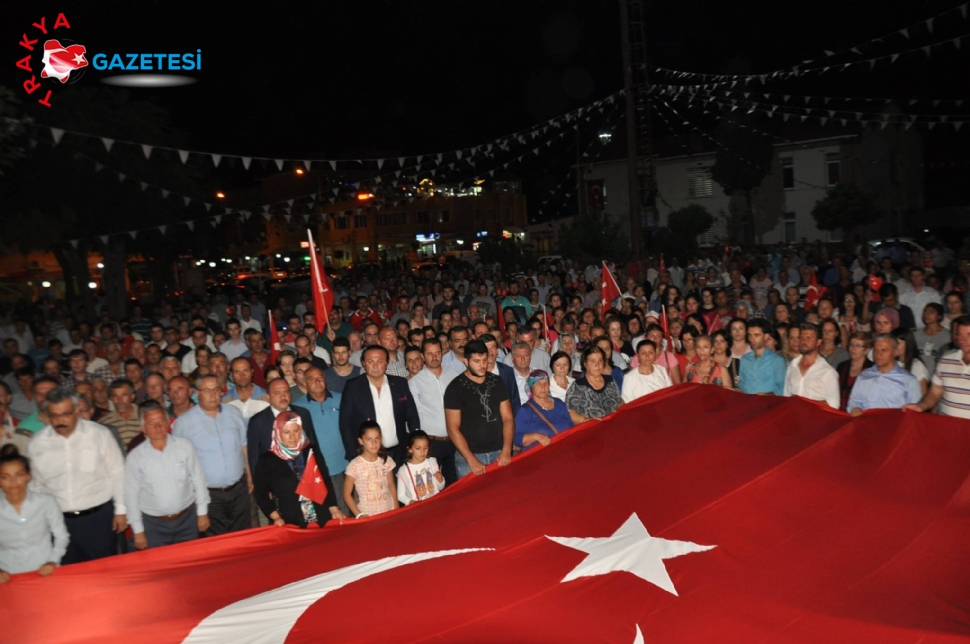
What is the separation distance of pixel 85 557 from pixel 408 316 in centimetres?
850

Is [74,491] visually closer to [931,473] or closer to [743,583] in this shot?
[743,583]

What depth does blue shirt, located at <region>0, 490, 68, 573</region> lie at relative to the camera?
186 inches

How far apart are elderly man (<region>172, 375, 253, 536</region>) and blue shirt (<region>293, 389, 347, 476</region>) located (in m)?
0.59

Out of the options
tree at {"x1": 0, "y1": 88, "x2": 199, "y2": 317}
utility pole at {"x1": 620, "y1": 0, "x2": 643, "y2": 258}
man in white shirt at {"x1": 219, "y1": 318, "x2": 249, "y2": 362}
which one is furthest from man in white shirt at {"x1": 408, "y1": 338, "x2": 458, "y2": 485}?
utility pole at {"x1": 620, "y1": 0, "x2": 643, "y2": 258}

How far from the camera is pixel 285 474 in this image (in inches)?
214

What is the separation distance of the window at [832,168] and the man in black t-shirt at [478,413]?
39534mm

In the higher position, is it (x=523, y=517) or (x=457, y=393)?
(x=457, y=393)

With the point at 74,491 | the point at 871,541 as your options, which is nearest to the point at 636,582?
the point at 871,541

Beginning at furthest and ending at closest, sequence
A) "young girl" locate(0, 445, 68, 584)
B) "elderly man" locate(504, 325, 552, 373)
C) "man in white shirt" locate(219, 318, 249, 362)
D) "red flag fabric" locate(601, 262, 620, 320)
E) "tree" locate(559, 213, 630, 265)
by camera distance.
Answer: "tree" locate(559, 213, 630, 265) < "red flag fabric" locate(601, 262, 620, 320) < "man in white shirt" locate(219, 318, 249, 362) < "elderly man" locate(504, 325, 552, 373) < "young girl" locate(0, 445, 68, 584)

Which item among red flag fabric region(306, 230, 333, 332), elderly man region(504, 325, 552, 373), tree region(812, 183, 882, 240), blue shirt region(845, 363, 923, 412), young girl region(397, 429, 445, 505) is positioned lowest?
young girl region(397, 429, 445, 505)

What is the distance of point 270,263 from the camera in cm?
6525

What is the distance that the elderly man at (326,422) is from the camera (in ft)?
20.9

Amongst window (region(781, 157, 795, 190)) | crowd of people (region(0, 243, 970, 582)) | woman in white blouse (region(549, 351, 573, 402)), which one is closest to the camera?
crowd of people (region(0, 243, 970, 582))

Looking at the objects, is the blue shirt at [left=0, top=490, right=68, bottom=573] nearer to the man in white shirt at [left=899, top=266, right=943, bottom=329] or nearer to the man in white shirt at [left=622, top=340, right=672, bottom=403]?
the man in white shirt at [left=622, top=340, right=672, bottom=403]
